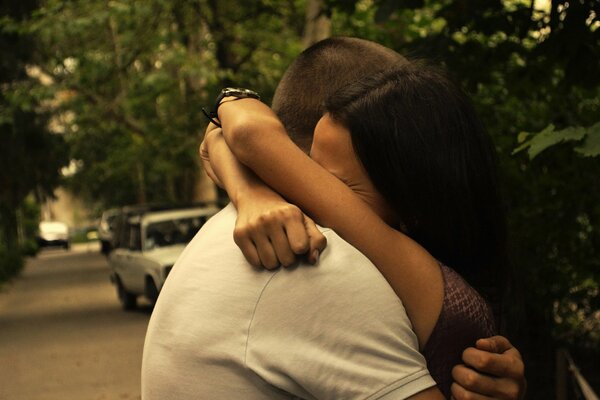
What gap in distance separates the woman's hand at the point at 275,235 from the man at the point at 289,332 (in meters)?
0.02

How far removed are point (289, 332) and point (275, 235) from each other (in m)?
0.15

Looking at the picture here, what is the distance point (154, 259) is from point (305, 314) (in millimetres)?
16703

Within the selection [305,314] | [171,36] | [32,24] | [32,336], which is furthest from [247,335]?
[171,36]

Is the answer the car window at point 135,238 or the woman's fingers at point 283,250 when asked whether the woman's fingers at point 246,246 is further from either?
the car window at point 135,238

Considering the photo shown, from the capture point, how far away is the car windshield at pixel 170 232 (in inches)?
753

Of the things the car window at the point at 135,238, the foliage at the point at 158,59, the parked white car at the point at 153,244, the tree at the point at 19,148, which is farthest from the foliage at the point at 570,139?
the tree at the point at 19,148

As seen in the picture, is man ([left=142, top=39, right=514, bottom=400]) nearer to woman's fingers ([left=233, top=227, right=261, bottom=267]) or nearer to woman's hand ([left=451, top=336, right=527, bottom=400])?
woman's fingers ([left=233, top=227, right=261, bottom=267])

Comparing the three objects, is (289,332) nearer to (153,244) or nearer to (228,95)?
(228,95)

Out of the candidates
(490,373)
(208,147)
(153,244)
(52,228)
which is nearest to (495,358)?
(490,373)

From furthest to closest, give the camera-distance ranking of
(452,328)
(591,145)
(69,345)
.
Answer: (69,345) → (591,145) → (452,328)

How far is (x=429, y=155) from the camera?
186 centimetres

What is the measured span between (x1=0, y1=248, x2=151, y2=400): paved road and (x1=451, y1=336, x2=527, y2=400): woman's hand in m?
9.15

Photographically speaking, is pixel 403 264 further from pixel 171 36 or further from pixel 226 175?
pixel 171 36

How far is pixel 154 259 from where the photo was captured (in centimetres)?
1819
